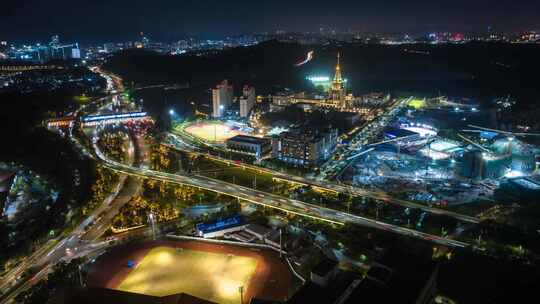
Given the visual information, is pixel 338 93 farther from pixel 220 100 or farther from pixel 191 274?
pixel 191 274

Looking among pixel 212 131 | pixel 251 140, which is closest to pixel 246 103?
pixel 212 131

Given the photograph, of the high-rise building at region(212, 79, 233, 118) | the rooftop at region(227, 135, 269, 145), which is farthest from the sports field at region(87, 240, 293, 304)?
the high-rise building at region(212, 79, 233, 118)

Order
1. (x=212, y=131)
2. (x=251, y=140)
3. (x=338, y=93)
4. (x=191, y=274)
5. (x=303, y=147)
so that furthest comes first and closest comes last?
(x=338, y=93)
(x=212, y=131)
(x=251, y=140)
(x=303, y=147)
(x=191, y=274)

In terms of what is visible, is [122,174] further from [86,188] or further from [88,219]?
[88,219]

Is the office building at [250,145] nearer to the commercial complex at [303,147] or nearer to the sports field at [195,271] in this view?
the commercial complex at [303,147]

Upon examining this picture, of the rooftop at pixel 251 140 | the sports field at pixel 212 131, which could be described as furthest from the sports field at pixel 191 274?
the sports field at pixel 212 131

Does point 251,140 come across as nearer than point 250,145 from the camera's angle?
No

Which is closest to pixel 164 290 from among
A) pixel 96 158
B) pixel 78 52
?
pixel 96 158
